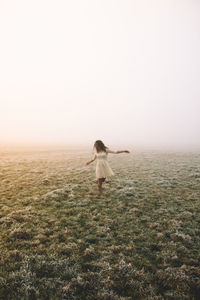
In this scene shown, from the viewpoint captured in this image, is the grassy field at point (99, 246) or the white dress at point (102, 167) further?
the white dress at point (102, 167)

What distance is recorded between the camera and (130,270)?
6074 mm

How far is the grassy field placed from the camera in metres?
5.38

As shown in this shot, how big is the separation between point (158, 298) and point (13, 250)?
17.3 feet

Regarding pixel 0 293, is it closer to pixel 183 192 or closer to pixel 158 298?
pixel 158 298

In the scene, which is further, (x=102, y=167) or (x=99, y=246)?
(x=102, y=167)

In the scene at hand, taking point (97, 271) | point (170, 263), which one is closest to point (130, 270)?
point (97, 271)

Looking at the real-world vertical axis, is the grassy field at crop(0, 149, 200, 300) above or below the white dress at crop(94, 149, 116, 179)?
below

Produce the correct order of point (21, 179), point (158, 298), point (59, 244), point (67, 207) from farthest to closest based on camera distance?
1. point (21, 179)
2. point (67, 207)
3. point (59, 244)
4. point (158, 298)

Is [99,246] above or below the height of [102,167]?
below

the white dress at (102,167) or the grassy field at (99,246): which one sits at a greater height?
the white dress at (102,167)

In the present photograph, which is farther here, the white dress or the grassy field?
the white dress

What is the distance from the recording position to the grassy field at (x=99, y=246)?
538 centimetres

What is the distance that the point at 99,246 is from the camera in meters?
7.46

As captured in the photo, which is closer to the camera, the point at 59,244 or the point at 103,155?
the point at 59,244
